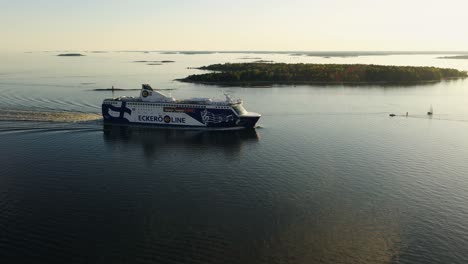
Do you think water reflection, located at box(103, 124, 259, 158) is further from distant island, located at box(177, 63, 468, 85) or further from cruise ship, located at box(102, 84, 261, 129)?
distant island, located at box(177, 63, 468, 85)

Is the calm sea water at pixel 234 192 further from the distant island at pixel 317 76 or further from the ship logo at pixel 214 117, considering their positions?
the distant island at pixel 317 76

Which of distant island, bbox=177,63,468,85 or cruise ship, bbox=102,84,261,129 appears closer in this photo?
cruise ship, bbox=102,84,261,129

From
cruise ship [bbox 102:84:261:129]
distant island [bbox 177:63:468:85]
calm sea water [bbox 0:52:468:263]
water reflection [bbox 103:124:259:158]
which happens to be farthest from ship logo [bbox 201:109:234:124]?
distant island [bbox 177:63:468:85]

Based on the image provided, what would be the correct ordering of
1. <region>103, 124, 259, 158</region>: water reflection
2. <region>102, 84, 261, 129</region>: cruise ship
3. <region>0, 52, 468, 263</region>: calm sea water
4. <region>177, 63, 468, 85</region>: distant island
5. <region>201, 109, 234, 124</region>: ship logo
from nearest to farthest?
<region>0, 52, 468, 263</region>: calm sea water → <region>103, 124, 259, 158</region>: water reflection → <region>201, 109, 234, 124</region>: ship logo → <region>102, 84, 261, 129</region>: cruise ship → <region>177, 63, 468, 85</region>: distant island

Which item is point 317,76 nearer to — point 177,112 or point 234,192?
point 177,112

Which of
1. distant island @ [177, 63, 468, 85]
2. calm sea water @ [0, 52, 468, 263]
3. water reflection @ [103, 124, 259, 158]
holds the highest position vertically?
distant island @ [177, 63, 468, 85]

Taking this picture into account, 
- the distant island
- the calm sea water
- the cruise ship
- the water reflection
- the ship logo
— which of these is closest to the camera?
the calm sea water

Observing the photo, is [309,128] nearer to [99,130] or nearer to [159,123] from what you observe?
[159,123]
